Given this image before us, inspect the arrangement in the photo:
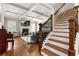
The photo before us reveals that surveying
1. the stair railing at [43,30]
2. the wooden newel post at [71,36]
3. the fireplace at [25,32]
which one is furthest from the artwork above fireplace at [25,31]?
the wooden newel post at [71,36]

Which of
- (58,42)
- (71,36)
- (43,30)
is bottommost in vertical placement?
(58,42)

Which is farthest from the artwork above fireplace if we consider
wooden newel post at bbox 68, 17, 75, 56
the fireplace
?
wooden newel post at bbox 68, 17, 75, 56

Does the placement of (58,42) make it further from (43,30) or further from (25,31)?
(25,31)

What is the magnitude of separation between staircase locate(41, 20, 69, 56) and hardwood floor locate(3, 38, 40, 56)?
7.0 inches

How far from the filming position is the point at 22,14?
92.0 inches

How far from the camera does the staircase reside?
7.70 feet

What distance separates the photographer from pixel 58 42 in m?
2.41

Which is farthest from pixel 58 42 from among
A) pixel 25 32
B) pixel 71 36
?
pixel 25 32

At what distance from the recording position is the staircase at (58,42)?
235 centimetres

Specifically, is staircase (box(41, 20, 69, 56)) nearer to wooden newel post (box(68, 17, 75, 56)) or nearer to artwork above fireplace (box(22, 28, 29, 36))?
wooden newel post (box(68, 17, 75, 56))

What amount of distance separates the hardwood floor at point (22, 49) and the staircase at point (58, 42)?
177mm

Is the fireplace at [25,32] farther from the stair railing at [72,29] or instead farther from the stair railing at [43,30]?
the stair railing at [72,29]

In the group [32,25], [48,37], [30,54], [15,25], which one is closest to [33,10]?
[32,25]

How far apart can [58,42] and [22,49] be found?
696 mm
